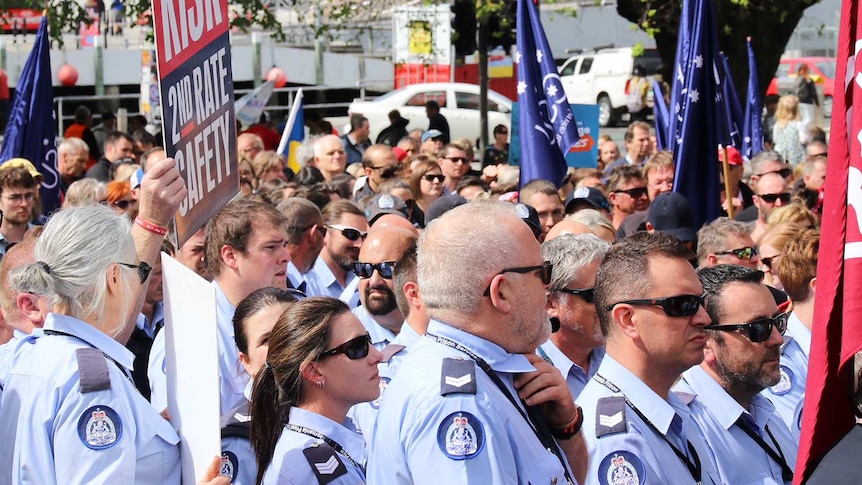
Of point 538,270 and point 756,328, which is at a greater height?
point 538,270

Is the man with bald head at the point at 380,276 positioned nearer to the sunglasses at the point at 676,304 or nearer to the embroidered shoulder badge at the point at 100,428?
the sunglasses at the point at 676,304

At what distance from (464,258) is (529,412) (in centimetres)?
44

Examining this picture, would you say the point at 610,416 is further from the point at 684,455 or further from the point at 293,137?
the point at 293,137

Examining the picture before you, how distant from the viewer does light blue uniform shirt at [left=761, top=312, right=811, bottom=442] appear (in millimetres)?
5516

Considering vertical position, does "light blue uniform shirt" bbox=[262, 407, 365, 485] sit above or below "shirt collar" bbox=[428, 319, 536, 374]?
below

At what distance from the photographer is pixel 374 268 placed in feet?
20.4

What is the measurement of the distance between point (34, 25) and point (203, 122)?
3604 centimetres

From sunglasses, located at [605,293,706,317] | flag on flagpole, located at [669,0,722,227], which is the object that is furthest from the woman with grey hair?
flag on flagpole, located at [669,0,722,227]

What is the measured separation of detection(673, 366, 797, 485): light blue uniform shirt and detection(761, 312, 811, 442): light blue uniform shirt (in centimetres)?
52

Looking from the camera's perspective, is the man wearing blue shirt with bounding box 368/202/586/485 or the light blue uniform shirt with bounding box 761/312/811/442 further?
the light blue uniform shirt with bounding box 761/312/811/442

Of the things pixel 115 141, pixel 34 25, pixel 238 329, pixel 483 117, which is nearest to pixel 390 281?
pixel 238 329

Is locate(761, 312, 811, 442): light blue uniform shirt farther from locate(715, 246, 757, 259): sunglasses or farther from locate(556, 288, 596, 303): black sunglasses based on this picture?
locate(715, 246, 757, 259): sunglasses

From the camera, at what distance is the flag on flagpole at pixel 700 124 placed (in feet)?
30.3

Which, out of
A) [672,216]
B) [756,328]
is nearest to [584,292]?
[756,328]
